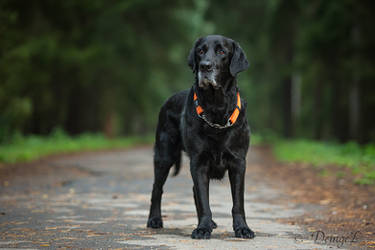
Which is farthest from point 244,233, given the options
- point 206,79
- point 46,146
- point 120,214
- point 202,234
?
point 46,146

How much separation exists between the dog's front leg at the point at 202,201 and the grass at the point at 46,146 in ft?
33.7

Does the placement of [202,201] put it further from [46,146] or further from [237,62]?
[46,146]

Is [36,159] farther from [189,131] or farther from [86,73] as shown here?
[189,131]

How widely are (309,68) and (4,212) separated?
18900mm

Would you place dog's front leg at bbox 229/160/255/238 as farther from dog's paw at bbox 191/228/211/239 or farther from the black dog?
dog's paw at bbox 191/228/211/239

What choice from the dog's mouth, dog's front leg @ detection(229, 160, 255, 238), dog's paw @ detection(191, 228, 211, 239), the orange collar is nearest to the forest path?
dog's paw @ detection(191, 228, 211, 239)

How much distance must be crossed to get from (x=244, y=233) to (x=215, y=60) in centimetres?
173

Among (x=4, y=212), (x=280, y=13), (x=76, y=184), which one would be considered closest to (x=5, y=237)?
(x=4, y=212)

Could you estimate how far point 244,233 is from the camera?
17.8ft

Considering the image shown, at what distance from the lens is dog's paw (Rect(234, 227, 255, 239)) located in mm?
5391

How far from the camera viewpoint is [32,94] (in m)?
24.4

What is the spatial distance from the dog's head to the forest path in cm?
→ 157

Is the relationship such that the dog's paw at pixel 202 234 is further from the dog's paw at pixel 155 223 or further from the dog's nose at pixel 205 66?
the dog's nose at pixel 205 66

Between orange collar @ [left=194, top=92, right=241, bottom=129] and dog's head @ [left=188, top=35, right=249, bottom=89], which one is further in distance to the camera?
orange collar @ [left=194, top=92, right=241, bottom=129]
